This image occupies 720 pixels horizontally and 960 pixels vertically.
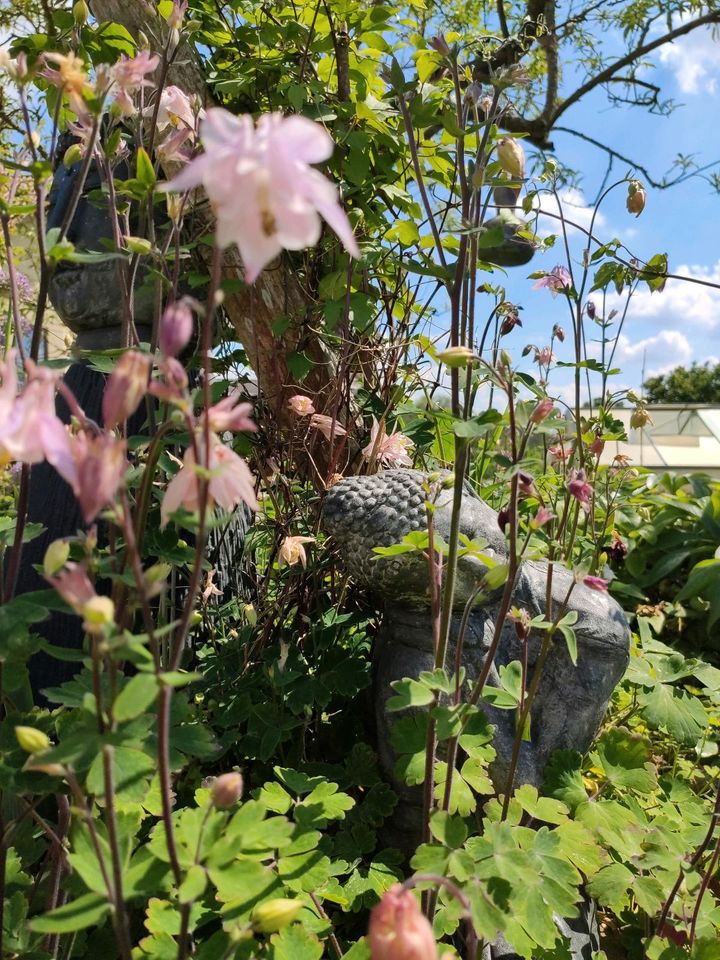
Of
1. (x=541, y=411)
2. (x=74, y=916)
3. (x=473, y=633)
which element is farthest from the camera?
(x=473, y=633)

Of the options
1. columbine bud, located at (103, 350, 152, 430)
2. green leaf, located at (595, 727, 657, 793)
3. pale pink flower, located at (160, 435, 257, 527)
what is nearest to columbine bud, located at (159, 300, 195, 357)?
columbine bud, located at (103, 350, 152, 430)

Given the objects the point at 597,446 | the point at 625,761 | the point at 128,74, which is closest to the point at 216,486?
the point at 128,74

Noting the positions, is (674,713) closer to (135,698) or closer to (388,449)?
(388,449)

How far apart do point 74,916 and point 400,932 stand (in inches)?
12.6

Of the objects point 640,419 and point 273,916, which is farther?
point 640,419

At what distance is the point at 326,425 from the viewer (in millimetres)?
1889

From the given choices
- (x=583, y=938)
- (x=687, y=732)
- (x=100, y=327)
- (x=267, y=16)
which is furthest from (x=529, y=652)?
(x=267, y=16)

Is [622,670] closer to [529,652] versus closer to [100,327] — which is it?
[529,652]

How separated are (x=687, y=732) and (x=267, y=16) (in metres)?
2.15

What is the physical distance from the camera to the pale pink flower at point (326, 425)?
185 cm

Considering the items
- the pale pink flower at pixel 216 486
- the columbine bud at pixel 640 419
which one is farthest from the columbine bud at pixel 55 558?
the columbine bud at pixel 640 419

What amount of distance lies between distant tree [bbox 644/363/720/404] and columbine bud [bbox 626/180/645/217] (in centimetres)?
2903

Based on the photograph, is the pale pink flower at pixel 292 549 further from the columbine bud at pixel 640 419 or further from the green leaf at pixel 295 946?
the columbine bud at pixel 640 419

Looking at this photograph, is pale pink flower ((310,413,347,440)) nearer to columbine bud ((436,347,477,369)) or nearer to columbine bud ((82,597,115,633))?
columbine bud ((436,347,477,369))
